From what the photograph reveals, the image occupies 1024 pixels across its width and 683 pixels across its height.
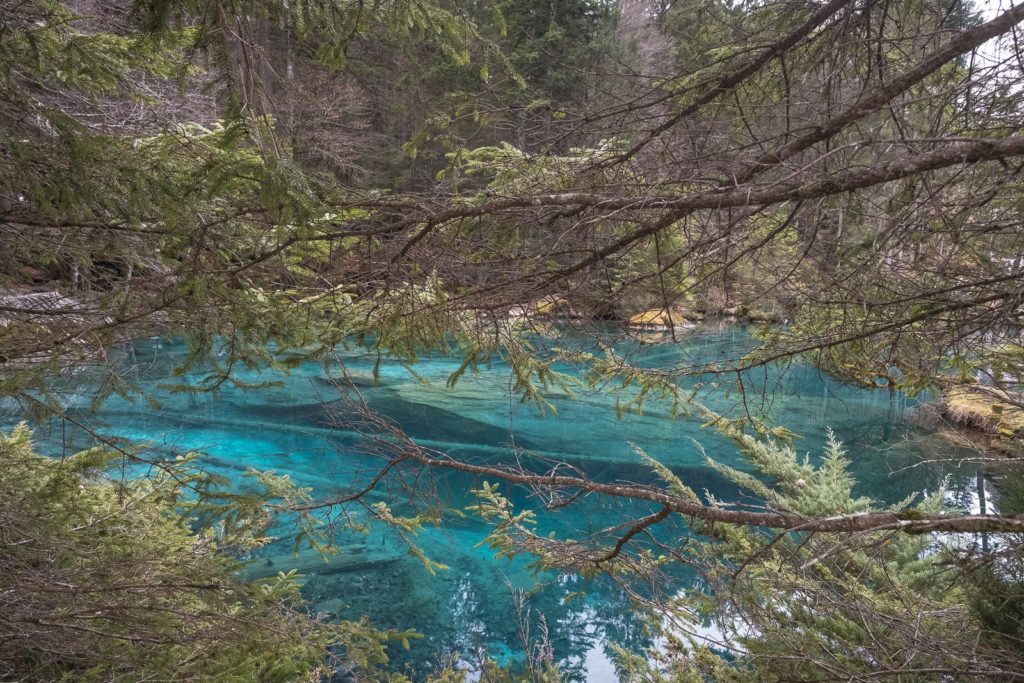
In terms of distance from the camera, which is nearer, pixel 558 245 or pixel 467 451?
pixel 558 245

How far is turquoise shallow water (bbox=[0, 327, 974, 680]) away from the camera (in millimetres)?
6305

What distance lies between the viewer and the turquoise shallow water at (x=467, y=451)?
6305 mm

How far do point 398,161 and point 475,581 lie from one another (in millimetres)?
12409

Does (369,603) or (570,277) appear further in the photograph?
(369,603)

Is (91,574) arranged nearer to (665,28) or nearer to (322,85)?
(665,28)

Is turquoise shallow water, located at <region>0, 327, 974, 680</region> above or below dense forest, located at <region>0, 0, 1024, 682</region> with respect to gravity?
below

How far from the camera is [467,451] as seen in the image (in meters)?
9.95

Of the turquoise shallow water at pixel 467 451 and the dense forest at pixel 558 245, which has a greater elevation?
the dense forest at pixel 558 245

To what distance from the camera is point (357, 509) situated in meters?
8.23

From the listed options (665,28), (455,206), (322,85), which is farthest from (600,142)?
(322,85)

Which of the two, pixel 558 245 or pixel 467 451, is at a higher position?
pixel 558 245

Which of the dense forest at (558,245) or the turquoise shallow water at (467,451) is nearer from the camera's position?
the dense forest at (558,245)

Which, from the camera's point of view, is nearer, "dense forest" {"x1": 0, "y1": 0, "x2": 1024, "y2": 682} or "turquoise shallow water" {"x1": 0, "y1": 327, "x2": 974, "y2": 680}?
"dense forest" {"x1": 0, "y1": 0, "x2": 1024, "y2": 682}

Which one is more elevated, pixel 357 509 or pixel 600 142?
pixel 600 142
